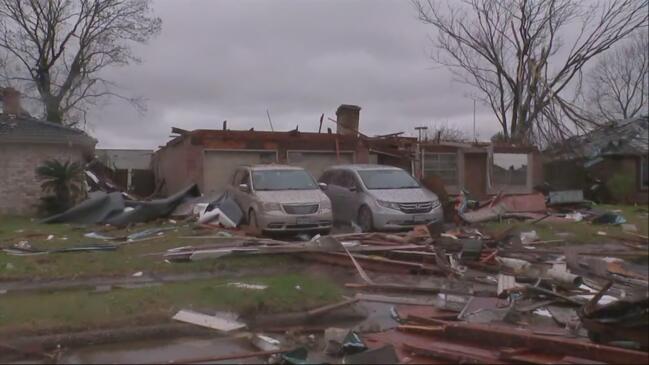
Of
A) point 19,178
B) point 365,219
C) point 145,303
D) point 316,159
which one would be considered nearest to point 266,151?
point 316,159

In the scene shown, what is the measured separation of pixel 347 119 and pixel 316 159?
2628 millimetres

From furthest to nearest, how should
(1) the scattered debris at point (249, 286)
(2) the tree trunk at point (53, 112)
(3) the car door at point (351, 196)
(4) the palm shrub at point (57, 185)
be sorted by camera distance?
(2) the tree trunk at point (53, 112) → (4) the palm shrub at point (57, 185) → (3) the car door at point (351, 196) → (1) the scattered debris at point (249, 286)

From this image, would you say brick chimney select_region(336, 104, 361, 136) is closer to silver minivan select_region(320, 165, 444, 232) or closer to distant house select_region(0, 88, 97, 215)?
silver minivan select_region(320, 165, 444, 232)

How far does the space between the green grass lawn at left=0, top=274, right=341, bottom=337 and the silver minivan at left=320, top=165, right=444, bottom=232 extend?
595 cm

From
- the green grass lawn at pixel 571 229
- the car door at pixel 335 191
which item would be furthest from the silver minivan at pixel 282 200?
the green grass lawn at pixel 571 229

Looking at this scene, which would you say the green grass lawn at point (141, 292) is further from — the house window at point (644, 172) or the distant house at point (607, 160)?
the house window at point (644, 172)

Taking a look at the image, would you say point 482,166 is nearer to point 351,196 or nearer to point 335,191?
point 335,191

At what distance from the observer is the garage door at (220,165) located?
859 inches

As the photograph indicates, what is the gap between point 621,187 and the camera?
1000 inches

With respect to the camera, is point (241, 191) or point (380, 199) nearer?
point (380, 199)

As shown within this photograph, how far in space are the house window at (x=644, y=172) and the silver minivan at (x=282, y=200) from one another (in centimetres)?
1632

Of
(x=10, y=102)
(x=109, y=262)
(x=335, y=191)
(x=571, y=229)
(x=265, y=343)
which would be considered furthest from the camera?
(x=10, y=102)

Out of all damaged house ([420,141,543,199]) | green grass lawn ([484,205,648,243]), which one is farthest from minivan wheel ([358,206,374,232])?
damaged house ([420,141,543,199])

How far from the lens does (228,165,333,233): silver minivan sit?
14.8m
